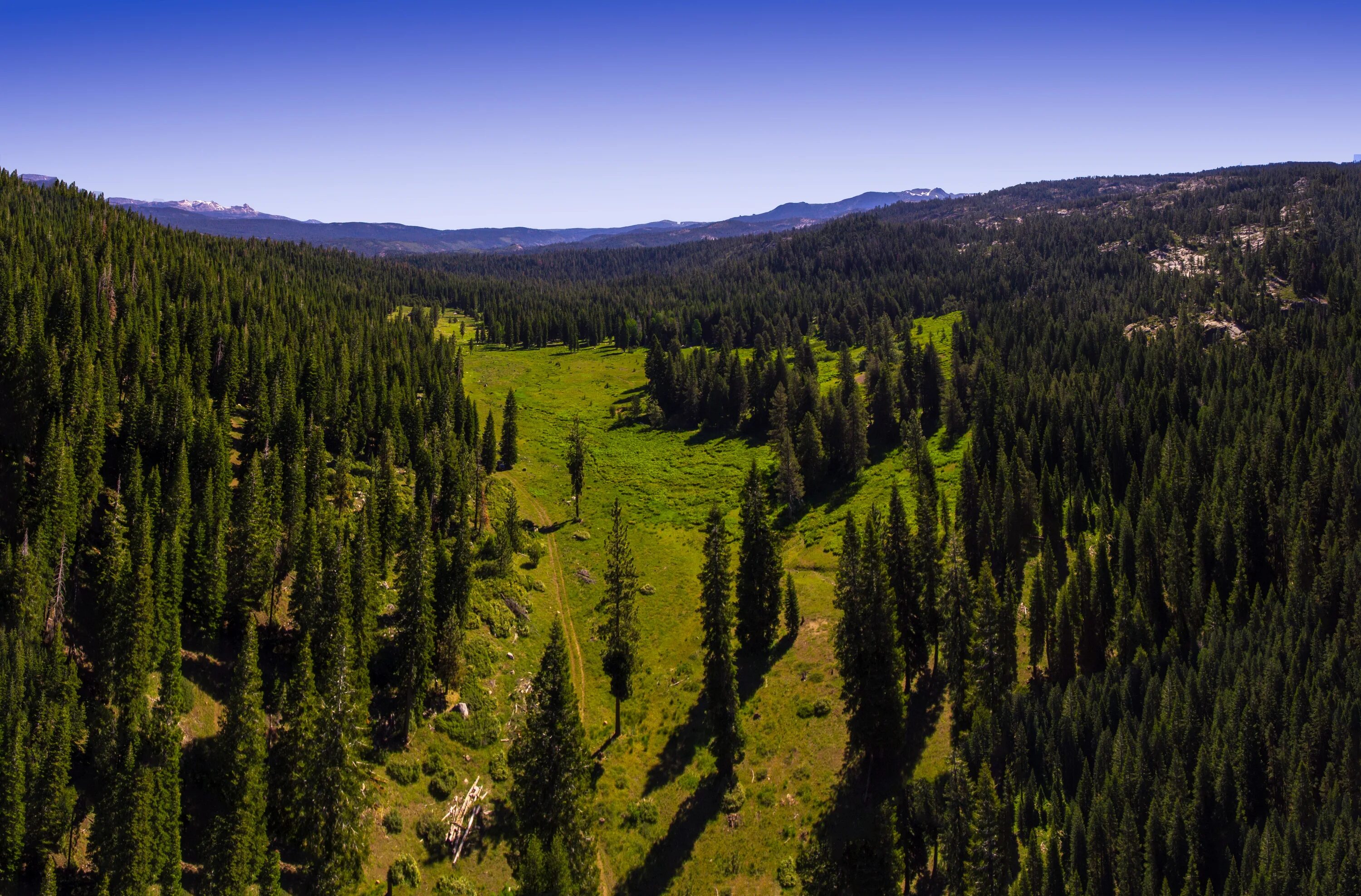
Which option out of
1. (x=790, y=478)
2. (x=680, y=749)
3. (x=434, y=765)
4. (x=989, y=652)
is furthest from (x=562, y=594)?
(x=989, y=652)

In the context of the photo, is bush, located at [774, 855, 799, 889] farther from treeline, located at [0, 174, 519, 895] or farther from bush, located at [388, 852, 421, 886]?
treeline, located at [0, 174, 519, 895]

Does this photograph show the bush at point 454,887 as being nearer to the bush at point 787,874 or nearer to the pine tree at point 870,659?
the bush at point 787,874

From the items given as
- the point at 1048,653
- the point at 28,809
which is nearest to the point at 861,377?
the point at 1048,653

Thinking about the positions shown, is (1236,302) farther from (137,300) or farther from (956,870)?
(137,300)

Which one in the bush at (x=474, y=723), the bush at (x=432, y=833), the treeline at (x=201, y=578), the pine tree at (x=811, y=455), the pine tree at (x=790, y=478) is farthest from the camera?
the pine tree at (x=811, y=455)

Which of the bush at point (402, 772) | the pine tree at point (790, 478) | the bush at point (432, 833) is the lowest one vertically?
the bush at point (432, 833)

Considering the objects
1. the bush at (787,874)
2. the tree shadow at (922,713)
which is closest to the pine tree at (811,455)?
the tree shadow at (922,713)
